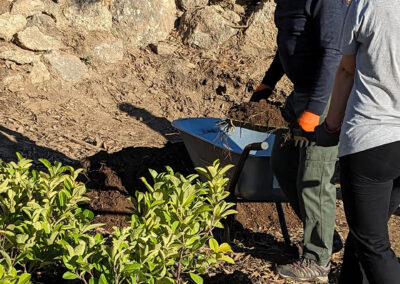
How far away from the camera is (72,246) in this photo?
2.63 meters

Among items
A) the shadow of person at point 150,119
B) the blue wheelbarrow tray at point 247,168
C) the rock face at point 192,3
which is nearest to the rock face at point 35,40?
the shadow of person at point 150,119

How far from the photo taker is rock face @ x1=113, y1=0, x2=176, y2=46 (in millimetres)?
7980

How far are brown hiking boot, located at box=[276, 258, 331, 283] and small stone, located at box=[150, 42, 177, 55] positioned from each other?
4850mm

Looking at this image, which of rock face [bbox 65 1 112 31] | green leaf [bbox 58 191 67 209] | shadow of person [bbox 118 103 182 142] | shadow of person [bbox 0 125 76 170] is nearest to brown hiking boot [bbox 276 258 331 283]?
green leaf [bbox 58 191 67 209]

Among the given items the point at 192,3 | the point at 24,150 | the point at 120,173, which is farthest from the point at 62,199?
the point at 192,3

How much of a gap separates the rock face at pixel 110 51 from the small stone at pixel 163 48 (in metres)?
0.46

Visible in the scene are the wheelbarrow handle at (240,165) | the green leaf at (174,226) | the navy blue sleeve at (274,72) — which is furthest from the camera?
the navy blue sleeve at (274,72)

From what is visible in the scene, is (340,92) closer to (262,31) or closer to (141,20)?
(141,20)

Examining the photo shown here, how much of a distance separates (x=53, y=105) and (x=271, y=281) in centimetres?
376

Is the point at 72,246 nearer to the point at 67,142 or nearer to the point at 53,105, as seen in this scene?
the point at 67,142

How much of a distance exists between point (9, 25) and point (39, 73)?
713 millimetres

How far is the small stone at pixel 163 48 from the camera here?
7980 millimetres

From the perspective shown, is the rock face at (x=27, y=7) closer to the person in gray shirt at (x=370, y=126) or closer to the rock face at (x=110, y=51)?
the rock face at (x=110, y=51)

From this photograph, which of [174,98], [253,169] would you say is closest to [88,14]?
[174,98]
